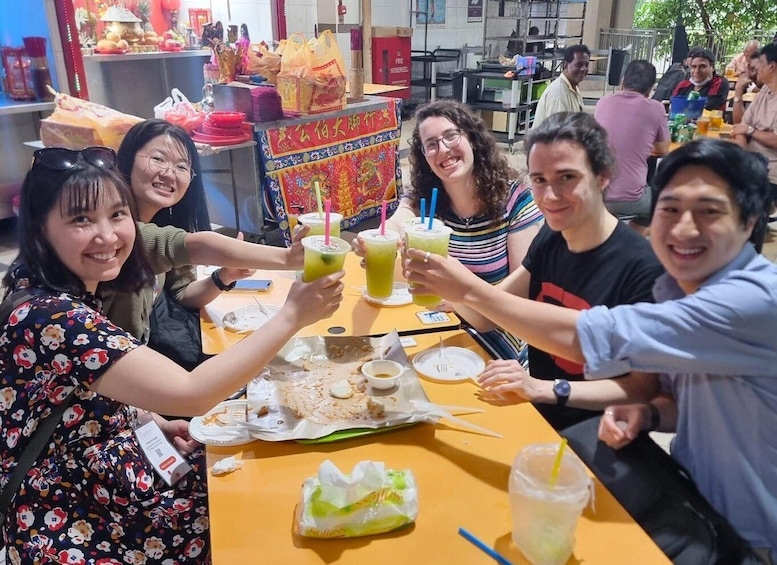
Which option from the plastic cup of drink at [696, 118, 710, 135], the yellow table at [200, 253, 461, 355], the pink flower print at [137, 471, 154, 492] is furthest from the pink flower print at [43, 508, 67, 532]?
the plastic cup of drink at [696, 118, 710, 135]

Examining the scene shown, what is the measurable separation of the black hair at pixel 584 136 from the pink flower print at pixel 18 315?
4.69 feet

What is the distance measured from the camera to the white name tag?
4.93 feet

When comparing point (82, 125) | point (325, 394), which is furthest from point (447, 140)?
point (82, 125)

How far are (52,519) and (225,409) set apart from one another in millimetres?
440

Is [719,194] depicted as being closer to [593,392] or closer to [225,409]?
[593,392]

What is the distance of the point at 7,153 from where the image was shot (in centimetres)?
547

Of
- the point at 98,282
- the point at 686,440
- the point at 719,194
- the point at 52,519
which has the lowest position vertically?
the point at 52,519

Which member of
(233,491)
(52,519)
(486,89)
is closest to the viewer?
(233,491)

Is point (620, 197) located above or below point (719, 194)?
below

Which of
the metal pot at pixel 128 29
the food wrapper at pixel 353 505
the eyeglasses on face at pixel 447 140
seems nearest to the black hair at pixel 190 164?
the eyeglasses on face at pixel 447 140

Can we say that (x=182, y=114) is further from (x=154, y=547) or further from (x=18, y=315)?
(x=154, y=547)

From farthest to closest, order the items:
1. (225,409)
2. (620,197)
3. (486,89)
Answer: (486,89), (620,197), (225,409)

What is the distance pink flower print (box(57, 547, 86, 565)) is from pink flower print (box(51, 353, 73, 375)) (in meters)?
0.41

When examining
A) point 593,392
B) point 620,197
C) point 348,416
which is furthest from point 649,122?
point 348,416
